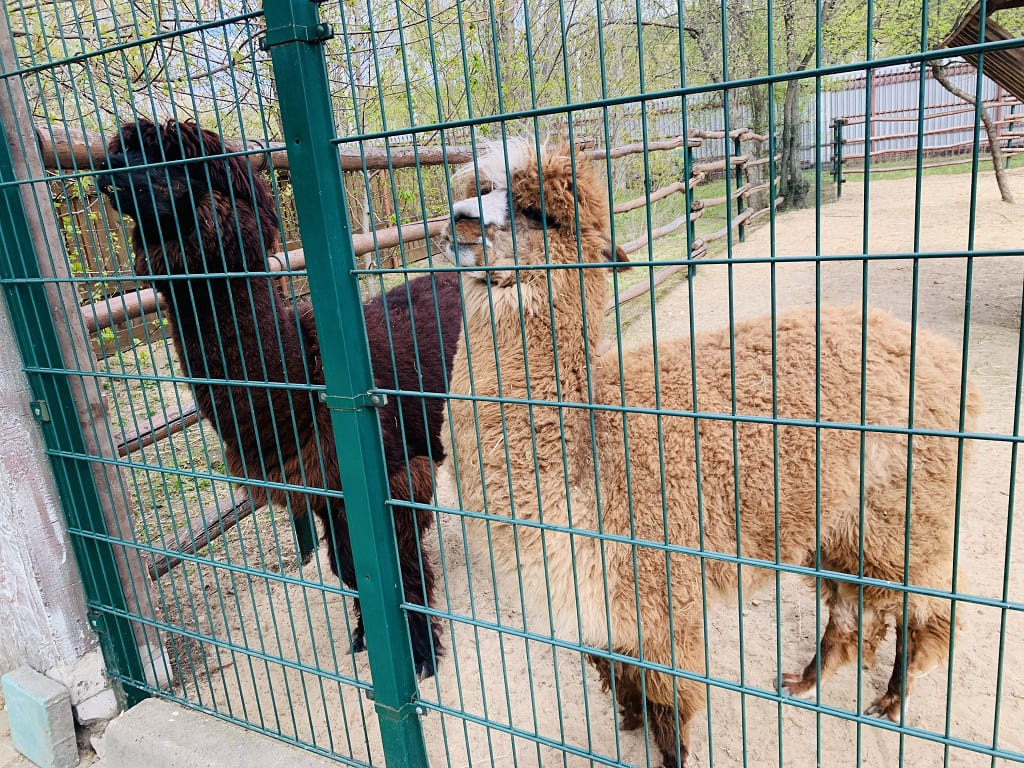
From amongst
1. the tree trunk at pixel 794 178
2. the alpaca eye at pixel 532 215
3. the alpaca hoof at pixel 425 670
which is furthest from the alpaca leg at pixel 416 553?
the tree trunk at pixel 794 178

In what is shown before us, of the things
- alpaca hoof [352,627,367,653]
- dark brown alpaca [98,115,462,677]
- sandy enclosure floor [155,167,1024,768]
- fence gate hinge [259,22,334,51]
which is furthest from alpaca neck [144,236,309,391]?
alpaca hoof [352,627,367,653]

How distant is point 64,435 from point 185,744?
1118 mm

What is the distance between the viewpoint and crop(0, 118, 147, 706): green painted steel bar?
7.63 feet

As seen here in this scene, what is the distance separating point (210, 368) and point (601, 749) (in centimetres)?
192

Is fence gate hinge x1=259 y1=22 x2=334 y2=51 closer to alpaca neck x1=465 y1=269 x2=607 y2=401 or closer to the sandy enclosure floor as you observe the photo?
alpaca neck x1=465 y1=269 x2=607 y2=401

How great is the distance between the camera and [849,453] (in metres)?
2.14

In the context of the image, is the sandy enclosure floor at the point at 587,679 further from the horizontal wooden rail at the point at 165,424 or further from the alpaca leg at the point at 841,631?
the horizontal wooden rail at the point at 165,424

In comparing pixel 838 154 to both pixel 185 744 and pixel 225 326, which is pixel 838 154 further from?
pixel 185 744

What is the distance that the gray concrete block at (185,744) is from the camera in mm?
2254

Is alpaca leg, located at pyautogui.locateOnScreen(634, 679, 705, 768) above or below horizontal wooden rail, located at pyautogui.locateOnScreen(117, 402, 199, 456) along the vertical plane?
below

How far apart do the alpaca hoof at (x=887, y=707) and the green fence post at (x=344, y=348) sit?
1.67 metres

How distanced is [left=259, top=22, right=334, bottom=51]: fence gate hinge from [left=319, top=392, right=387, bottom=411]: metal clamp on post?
78 cm

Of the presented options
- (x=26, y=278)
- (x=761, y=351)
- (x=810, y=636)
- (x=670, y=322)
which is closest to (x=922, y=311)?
(x=670, y=322)

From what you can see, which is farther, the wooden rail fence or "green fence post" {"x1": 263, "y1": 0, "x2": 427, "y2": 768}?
the wooden rail fence
